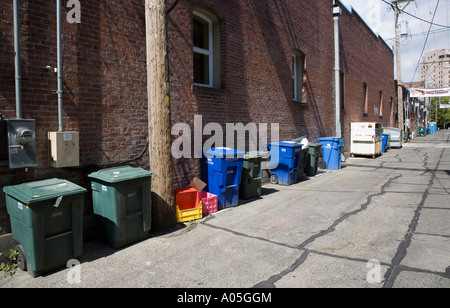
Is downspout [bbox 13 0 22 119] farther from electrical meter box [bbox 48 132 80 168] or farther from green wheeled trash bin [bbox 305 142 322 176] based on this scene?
green wheeled trash bin [bbox 305 142 322 176]

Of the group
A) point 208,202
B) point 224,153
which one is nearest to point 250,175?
point 224,153

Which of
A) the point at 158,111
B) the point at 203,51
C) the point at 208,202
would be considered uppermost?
the point at 203,51

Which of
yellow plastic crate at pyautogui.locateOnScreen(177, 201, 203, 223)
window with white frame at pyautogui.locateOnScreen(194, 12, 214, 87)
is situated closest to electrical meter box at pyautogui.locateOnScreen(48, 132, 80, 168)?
yellow plastic crate at pyautogui.locateOnScreen(177, 201, 203, 223)

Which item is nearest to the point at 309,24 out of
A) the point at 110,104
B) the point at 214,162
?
the point at 214,162

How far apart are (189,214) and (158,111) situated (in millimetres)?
1949

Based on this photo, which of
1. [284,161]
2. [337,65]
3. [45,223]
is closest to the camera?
[45,223]

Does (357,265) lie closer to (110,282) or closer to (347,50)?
(110,282)

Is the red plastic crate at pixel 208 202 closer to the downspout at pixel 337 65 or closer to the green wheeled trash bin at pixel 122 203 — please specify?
the green wheeled trash bin at pixel 122 203

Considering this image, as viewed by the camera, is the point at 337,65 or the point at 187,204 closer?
the point at 187,204

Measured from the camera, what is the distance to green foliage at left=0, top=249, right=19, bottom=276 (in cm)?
404

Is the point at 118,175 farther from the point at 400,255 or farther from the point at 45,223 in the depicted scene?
the point at 400,255

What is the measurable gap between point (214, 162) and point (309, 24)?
8708 millimetres

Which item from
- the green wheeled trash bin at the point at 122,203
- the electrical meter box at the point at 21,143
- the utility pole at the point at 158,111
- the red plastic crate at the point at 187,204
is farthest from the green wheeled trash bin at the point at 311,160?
the electrical meter box at the point at 21,143

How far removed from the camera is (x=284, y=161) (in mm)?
9227
